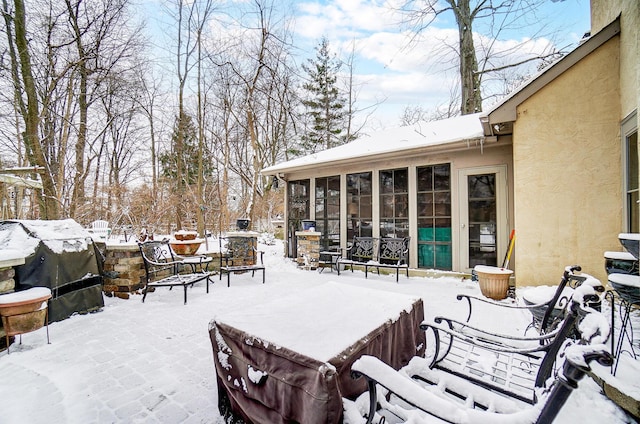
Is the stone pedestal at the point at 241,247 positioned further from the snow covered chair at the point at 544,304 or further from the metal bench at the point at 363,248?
the snow covered chair at the point at 544,304

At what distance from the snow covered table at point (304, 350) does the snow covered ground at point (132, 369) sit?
16cm

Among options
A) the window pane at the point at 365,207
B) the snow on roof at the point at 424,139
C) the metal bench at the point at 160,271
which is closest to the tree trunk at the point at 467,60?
the snow on roof at the point at 424,139

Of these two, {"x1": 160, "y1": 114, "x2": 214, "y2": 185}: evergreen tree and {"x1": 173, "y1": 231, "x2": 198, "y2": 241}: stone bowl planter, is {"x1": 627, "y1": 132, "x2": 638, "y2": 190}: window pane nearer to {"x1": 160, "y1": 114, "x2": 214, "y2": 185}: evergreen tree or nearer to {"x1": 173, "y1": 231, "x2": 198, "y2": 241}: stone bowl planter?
{"x1": 173, "y1": 231, "x2": 198, "y2": 241}: stone bowl planter

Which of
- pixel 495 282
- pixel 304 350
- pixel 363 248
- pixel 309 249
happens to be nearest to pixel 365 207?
pixel 363 248

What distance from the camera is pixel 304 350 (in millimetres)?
1359

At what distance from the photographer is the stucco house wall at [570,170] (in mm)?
3432

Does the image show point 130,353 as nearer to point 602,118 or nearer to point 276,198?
point 602,118

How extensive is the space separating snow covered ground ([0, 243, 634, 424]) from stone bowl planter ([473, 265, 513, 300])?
1.91 feet

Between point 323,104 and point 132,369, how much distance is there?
15.2 m

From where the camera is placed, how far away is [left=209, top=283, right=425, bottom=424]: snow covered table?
1258 mm

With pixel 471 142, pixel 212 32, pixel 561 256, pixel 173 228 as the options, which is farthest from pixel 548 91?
pixel 173 228

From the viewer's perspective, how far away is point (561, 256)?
3697mm

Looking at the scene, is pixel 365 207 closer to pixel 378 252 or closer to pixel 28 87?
pixel 378 252

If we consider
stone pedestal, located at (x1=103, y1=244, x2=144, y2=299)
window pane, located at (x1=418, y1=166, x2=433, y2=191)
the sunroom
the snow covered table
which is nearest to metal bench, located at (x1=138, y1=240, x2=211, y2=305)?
stone pedestal, located at (x1=103, y1=244, x2=144, y2=299)
